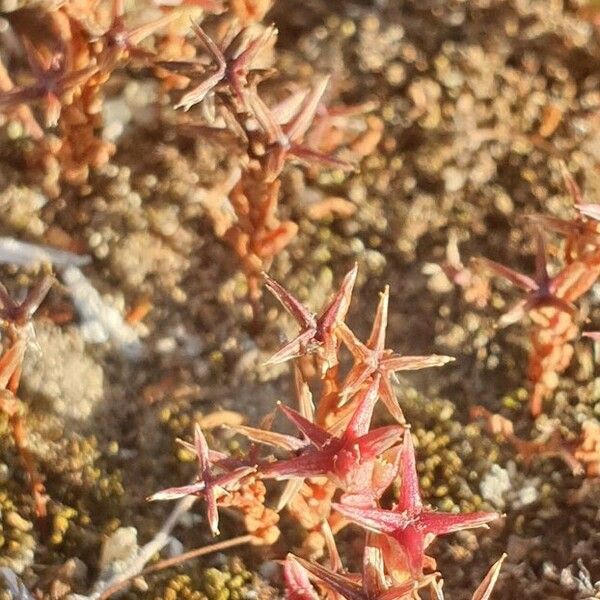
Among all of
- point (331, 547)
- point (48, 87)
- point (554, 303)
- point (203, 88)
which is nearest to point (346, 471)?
point (331, 547)

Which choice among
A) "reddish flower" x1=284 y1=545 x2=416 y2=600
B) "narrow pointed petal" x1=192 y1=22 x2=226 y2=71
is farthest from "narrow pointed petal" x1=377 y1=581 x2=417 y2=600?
"narrow pointed petal" x1=192 y1=22 x2=226 y2=71

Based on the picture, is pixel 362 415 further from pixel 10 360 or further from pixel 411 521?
pixel 10 360

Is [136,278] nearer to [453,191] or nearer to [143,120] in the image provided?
[143,120]

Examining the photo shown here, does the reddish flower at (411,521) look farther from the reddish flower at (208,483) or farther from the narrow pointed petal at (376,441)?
the reddish flower at (208,483)

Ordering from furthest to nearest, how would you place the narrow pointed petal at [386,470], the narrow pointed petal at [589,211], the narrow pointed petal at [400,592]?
the narrow pointed petal at [589,211]
the narrow pointed petal at [386,470]
the narrow pointed petal at [400,592]

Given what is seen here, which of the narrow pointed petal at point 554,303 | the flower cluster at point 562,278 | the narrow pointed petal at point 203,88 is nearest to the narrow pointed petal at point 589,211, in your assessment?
the flower cluster at point 562,278

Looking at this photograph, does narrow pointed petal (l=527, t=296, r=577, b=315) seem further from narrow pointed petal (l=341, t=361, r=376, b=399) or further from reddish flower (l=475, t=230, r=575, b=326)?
narrow pointed petal (l=341, t=361, r=376, b=399)
